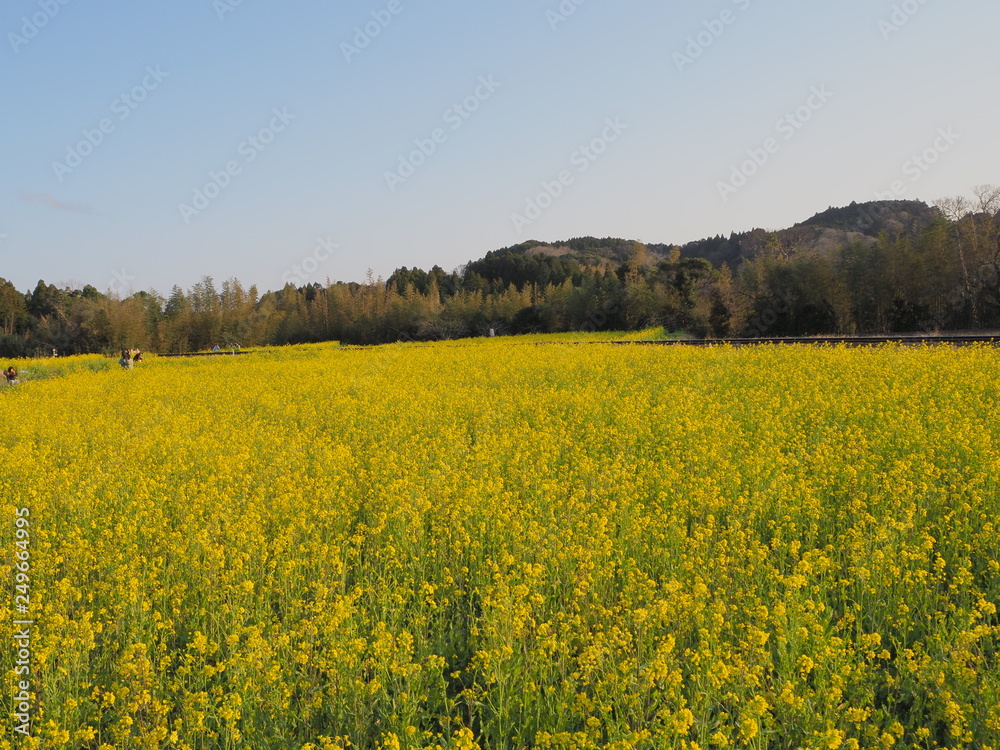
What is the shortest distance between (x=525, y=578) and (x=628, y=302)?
39.4 metres

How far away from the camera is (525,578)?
152 inches

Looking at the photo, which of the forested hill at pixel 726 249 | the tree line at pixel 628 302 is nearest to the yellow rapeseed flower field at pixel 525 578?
the tree line at pixel 628 302

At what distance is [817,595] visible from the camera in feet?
12.6

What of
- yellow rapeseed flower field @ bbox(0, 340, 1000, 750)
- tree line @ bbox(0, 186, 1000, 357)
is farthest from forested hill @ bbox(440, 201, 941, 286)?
yellow rapeseed flower field @ bbox(0, 340, 1000, 750)

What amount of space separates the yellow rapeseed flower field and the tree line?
19.8 metres

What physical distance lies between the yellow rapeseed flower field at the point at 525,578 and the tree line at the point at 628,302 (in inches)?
781

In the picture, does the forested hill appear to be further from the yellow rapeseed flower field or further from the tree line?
the yellow rapeseed flower field

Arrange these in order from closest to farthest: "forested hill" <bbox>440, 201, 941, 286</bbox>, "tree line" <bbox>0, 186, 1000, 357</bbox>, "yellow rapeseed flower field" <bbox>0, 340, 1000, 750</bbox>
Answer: "yellow rapeseed flower field" <bbox>0, 340, 1000, 750</bbox> → "tree line" <bbox>0, 186, 1000, 357</bbox> → "forested hill" <bbox>440, 201, 941, 286</bbox>

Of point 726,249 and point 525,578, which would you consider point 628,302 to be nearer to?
point 525,578

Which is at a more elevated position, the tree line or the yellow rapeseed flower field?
the tree line

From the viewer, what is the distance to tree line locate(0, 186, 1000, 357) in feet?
85.6

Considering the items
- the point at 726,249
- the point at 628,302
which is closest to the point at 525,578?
the point at 628,302

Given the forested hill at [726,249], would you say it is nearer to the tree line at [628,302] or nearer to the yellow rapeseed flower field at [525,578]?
the tree line at [628,302]

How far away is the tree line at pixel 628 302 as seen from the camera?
26094 mm
